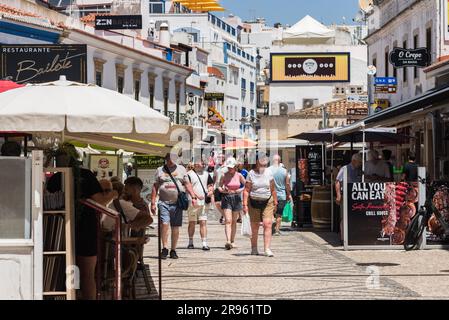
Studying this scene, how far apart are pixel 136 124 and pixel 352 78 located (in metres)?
69.2

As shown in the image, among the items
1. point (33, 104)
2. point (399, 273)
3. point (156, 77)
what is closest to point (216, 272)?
point (399, 273)

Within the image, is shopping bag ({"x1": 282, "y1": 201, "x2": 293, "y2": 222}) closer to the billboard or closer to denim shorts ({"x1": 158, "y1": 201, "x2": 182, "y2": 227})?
denim shorts ({"x1": 158, "y1": 201, "x2": 182, "y2": 227})

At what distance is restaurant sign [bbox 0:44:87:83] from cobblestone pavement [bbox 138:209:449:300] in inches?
366

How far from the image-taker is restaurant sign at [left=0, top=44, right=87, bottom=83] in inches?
1051

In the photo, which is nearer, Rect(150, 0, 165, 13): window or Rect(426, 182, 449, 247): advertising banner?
Rect(426, 182, 449, 247): advertising banner

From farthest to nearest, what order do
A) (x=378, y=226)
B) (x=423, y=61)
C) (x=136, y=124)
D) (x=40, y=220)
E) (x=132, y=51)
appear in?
(x=132, y=51)
(x=423, y=61)
(x=378, y=226)
(x=136, y=124)
(x=40, y=220)

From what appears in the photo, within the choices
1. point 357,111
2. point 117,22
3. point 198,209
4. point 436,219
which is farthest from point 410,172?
point 117,22

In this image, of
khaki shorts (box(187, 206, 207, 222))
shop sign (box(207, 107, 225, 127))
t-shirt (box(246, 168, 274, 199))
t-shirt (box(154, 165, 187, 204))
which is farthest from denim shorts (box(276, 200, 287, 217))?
shop sign (box(207, 107, 225, 127))

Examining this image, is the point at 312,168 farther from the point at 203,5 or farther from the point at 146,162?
the point at 203,5

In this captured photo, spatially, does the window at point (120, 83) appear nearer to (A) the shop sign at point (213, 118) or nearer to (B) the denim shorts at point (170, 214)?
(A) the shop sign at point (213, 118)

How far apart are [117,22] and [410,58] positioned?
20.7 meters

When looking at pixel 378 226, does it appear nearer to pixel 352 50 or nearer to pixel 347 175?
pixel 347 175

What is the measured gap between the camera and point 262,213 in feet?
53.9

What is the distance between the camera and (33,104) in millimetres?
9281
